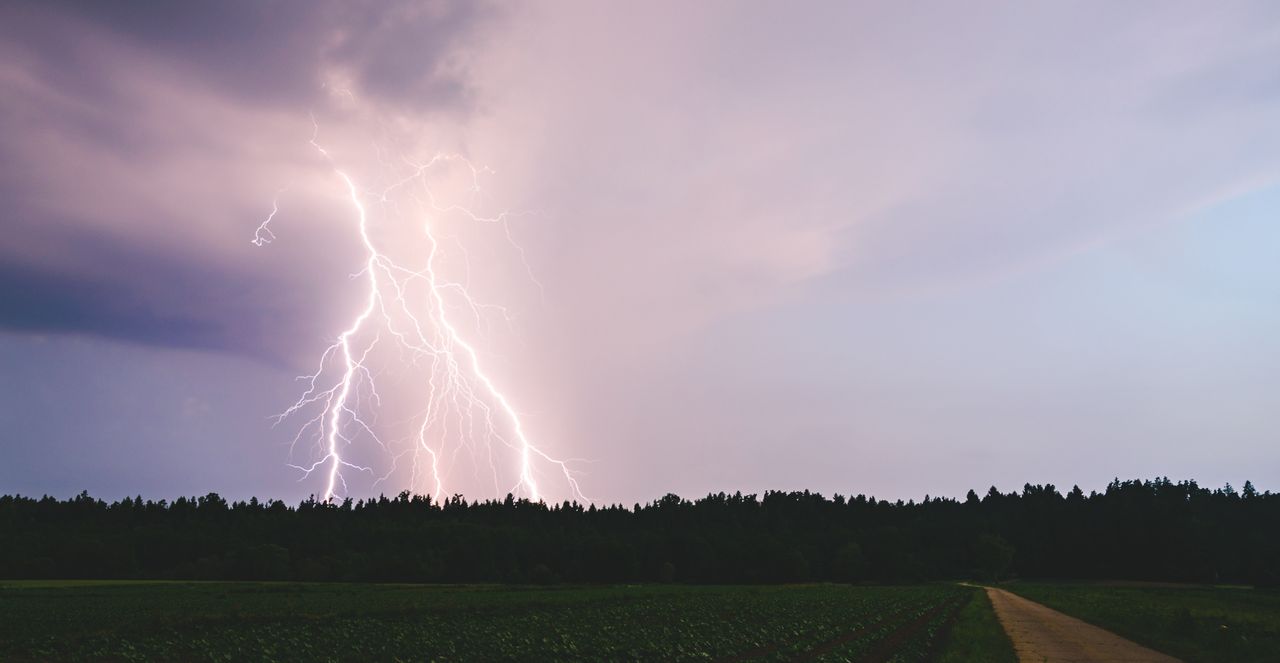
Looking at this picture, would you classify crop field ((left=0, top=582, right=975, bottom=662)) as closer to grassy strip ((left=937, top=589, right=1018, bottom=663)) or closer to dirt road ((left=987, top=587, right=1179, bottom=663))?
grassy strip ((left=937, top=589, right=1018, bottom=663))

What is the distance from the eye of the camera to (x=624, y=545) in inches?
5064

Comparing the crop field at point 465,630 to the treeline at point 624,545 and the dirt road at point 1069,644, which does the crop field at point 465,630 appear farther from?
the treeline at point 624,545

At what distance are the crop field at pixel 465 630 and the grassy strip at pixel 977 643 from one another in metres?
0.89

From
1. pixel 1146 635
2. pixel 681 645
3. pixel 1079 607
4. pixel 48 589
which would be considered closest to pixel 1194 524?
pixel 1079 607

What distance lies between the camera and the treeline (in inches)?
4387

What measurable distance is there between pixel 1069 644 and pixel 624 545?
102 metres

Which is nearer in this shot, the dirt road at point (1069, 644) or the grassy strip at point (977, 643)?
the grassy strip at point (977, 643)

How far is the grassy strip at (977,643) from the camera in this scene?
2500 centimetres

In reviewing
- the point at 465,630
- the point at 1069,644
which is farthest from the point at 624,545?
the point at 1069,644

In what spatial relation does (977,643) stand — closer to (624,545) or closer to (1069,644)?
(1069,644)

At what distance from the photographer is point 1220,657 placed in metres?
27.4

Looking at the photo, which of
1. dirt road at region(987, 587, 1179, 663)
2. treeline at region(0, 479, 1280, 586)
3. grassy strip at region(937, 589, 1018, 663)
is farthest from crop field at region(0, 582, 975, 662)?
treeline at region(0, 479, 1280, 586)

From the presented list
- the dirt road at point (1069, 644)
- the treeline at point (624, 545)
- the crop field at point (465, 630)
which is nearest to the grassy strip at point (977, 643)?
the dirt road at point (1069, 644)

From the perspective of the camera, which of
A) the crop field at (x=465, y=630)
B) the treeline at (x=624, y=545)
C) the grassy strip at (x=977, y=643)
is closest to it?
the grassy strip at (x=977, y=643)
